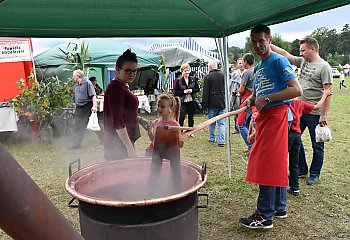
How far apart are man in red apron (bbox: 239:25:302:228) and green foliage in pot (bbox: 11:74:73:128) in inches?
231

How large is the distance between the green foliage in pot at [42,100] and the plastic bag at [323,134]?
19.4 ft

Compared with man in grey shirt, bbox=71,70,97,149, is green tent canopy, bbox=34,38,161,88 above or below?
above

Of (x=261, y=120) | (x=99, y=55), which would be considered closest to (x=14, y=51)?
(x=99, y=55)

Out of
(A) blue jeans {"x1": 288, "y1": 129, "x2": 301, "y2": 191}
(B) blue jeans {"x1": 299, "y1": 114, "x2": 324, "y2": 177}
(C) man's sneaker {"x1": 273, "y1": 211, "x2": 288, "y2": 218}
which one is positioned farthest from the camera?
(B) blue jeans {"x1": 299, "y1": 114, "x2": 324, "y2": 177}

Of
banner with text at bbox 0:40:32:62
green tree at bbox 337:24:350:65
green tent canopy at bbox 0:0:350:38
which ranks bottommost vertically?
green tent canopy at bbox 0:0:350:38

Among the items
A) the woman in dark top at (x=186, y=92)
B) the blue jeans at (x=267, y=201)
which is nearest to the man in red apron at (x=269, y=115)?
the blue jeans at (x=267, y=201)

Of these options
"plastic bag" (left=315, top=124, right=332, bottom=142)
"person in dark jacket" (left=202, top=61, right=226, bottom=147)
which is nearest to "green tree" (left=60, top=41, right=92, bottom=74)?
"person in dark jacket" (left=202, top=61, right=226, bottom=147)

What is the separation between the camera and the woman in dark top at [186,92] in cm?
828

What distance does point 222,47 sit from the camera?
4410 millimetres

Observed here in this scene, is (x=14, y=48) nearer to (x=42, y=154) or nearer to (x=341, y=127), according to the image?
(x=42, y=154)

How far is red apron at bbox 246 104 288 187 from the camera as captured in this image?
9.78ft

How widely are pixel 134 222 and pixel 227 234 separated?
156cm

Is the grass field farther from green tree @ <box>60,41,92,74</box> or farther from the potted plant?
green tree @ <box>60,41,92,74</box>

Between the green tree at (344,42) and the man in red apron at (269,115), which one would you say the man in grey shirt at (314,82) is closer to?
the man in red apron at (269,115)
